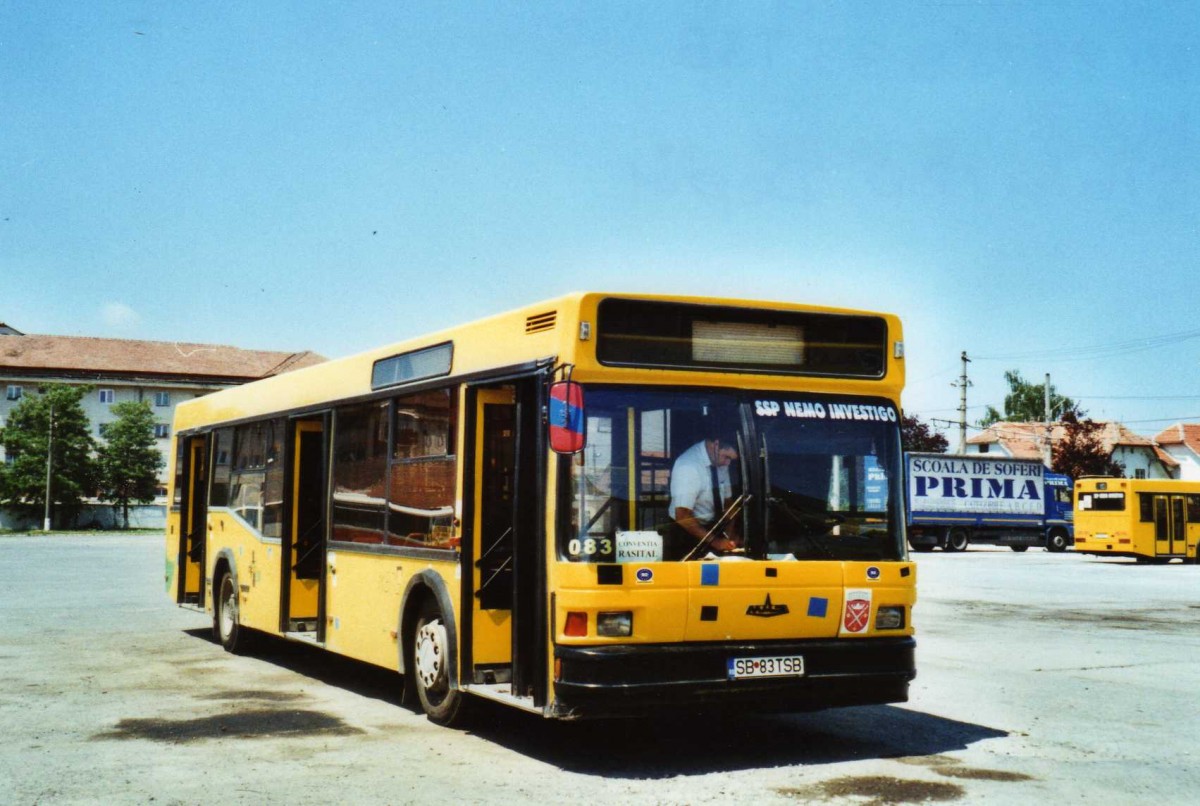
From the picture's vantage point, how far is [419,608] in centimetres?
905

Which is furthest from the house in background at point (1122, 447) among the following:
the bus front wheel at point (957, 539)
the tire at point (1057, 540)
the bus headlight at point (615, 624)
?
the bus headlight at point (615, 624)

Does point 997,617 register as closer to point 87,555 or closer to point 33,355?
point 87,555

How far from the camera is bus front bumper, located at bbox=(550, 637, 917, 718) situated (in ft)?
22.8

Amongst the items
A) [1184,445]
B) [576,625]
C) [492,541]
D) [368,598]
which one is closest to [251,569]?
[368,598]

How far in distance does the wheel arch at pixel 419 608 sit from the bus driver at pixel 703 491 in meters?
1.92

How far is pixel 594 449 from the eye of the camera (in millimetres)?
7152

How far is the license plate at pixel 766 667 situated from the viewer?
23.8ft

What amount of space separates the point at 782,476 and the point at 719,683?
1295mm

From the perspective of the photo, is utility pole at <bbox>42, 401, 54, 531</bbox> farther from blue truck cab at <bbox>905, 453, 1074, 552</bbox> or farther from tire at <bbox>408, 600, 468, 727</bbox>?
tire at <bbox>408, 600, 468, 727</bbox>

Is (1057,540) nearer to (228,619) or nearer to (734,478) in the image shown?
(228,619)

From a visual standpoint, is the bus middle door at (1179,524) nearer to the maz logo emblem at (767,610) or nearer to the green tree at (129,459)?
the maz logo emblem at (767,610)

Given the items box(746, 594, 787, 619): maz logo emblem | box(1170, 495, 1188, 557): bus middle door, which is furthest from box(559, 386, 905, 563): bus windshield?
box(1170, 495, 1188, 557): bus middle door

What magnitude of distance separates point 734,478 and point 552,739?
236cm

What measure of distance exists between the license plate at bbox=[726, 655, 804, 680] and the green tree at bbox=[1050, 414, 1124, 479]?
7615 cm
